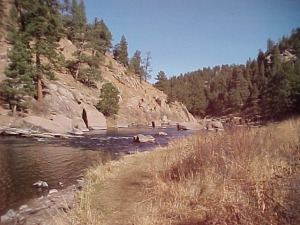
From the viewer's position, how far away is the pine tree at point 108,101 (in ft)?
153

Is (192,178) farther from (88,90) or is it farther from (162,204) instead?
(88,90)

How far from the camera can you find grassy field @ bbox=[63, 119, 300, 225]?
359cm

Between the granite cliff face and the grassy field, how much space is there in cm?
2386

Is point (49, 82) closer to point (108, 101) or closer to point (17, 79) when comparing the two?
point (17, 79)

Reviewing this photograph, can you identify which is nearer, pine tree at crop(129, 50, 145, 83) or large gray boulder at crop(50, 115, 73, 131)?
large gray boulder at crop(50, 115, 73, 131)

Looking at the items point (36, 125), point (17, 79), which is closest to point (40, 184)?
point (36, 125)

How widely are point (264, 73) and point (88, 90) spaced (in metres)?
76.1

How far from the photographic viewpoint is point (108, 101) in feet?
155

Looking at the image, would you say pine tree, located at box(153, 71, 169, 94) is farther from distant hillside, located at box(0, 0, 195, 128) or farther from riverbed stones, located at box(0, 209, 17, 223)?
riverbed stones, located at box(0, 209, 17, 223)

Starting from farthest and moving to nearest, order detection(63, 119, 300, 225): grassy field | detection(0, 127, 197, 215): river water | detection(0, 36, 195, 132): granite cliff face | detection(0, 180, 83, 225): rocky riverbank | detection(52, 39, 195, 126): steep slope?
detection(52, 39, 195, 126): steep slope < detection(0, 36, 195, 132): granite cliff face < detection(0, 127, 197, 215): river water < detection(0, 180, 83, 225): rocky riverbank < detection(63, 119, 300, 225): grassy field

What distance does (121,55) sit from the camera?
98.8 m

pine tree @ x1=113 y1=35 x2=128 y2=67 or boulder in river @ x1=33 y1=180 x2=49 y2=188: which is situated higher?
pine tree @ x1=113 y1=35 x2=128 y2=67

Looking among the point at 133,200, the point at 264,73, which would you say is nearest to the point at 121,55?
the point at 264,73

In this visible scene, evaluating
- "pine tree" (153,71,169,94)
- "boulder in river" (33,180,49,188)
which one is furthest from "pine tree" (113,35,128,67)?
"boulder in river" (33,180,49,188)
